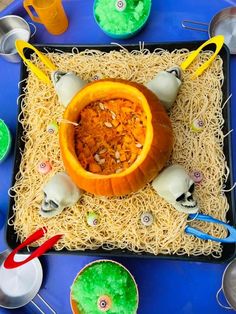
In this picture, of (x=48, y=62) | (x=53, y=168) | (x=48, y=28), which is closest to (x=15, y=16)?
(x=48, y=28)

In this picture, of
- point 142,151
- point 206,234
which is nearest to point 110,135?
point 142,151

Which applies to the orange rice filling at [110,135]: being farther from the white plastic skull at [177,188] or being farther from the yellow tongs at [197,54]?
the yellow tongs at [197,54]

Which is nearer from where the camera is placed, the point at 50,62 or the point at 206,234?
the point at 206,234

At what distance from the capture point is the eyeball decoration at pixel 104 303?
986mm

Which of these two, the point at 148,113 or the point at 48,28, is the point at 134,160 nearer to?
the point at 148,113

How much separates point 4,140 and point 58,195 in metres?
0.34

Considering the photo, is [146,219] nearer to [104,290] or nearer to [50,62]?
[104,290]

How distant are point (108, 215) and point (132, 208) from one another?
7 centimetres

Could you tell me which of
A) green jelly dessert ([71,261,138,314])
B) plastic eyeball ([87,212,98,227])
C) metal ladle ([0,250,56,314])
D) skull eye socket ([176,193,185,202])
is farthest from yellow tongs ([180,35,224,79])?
metal ladle ([0,250,56,314])

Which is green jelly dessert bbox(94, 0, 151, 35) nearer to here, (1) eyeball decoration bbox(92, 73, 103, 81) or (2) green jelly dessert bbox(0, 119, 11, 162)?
(1) eyeball decoration bbox(92, 73, 103, 81)

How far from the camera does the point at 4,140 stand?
120cm

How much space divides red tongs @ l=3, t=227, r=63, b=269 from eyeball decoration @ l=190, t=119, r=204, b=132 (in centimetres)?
46

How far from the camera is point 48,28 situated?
1.29 metres

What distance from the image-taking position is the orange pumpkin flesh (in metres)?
0.86
